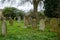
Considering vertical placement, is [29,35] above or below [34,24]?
below

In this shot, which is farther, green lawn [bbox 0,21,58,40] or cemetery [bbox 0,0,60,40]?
cemetery [bbox 0,0,60,40]

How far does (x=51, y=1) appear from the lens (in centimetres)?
2470

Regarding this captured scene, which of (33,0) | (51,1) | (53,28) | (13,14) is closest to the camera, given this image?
(53,28)

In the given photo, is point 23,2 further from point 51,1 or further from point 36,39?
point 36,39

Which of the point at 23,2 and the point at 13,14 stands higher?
the point at 23,2

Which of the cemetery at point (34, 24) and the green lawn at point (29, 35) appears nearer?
the green lawn at point (29, 35)

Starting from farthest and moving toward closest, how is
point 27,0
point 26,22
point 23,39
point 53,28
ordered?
point 27,0, point 26,22, point 53,28, point 23,39

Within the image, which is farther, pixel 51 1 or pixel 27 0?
pixel 27 0

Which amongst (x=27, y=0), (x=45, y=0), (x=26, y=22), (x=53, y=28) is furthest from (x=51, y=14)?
(x=53, y=28)

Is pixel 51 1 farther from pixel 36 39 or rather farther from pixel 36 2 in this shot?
pixel 36 39

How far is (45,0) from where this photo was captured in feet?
85.0

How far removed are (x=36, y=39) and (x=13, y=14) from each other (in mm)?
26266

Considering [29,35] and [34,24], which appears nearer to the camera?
[29,35]

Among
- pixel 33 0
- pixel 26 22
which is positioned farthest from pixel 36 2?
pixel 26 22
